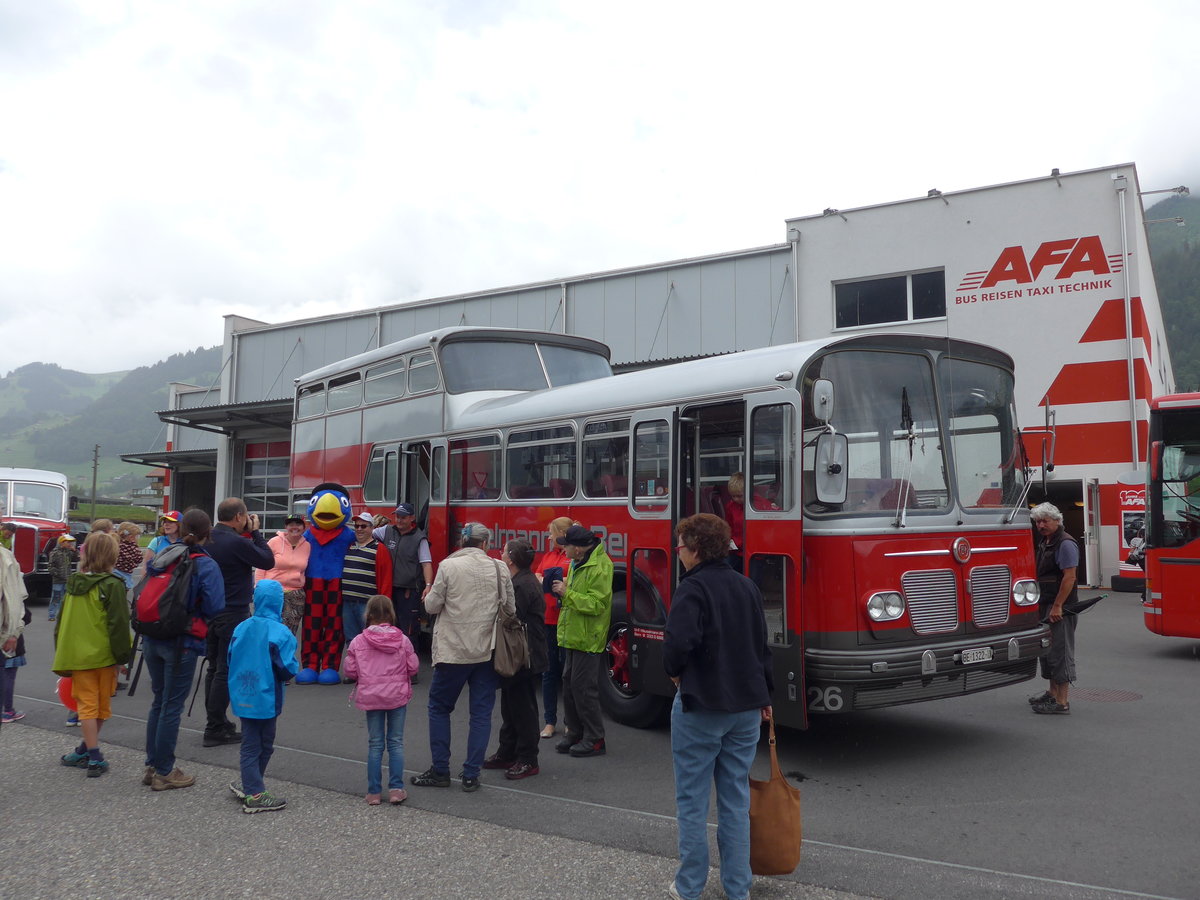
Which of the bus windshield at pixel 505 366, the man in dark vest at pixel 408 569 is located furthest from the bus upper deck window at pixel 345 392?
the man in dark vest at pixel 408 569

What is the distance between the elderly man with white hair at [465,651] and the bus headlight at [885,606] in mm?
2335

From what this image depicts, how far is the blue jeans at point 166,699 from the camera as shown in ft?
20.0

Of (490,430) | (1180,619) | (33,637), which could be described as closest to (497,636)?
(490,430)

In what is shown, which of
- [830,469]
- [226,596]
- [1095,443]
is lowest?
[226,596]

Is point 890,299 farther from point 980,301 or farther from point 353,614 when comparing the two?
point 353,614

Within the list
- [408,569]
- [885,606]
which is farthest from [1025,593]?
[408,569]

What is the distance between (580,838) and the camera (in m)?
5.09

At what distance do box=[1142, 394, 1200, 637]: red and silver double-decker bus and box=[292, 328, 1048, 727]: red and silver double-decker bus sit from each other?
5436 mm

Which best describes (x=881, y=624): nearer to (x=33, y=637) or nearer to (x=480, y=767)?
(x=480, y=767)

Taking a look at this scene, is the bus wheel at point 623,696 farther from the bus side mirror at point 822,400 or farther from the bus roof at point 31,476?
the bus roof at point 31,476

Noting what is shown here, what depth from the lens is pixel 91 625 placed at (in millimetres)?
6176

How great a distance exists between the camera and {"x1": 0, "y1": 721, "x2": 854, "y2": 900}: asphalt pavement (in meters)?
4.43

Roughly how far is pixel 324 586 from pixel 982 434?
6.56m

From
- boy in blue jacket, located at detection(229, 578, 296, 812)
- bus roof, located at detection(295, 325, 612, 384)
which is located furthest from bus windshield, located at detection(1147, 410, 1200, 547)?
boy in blue jacket, located at detection(229, 578, 296, 812)
